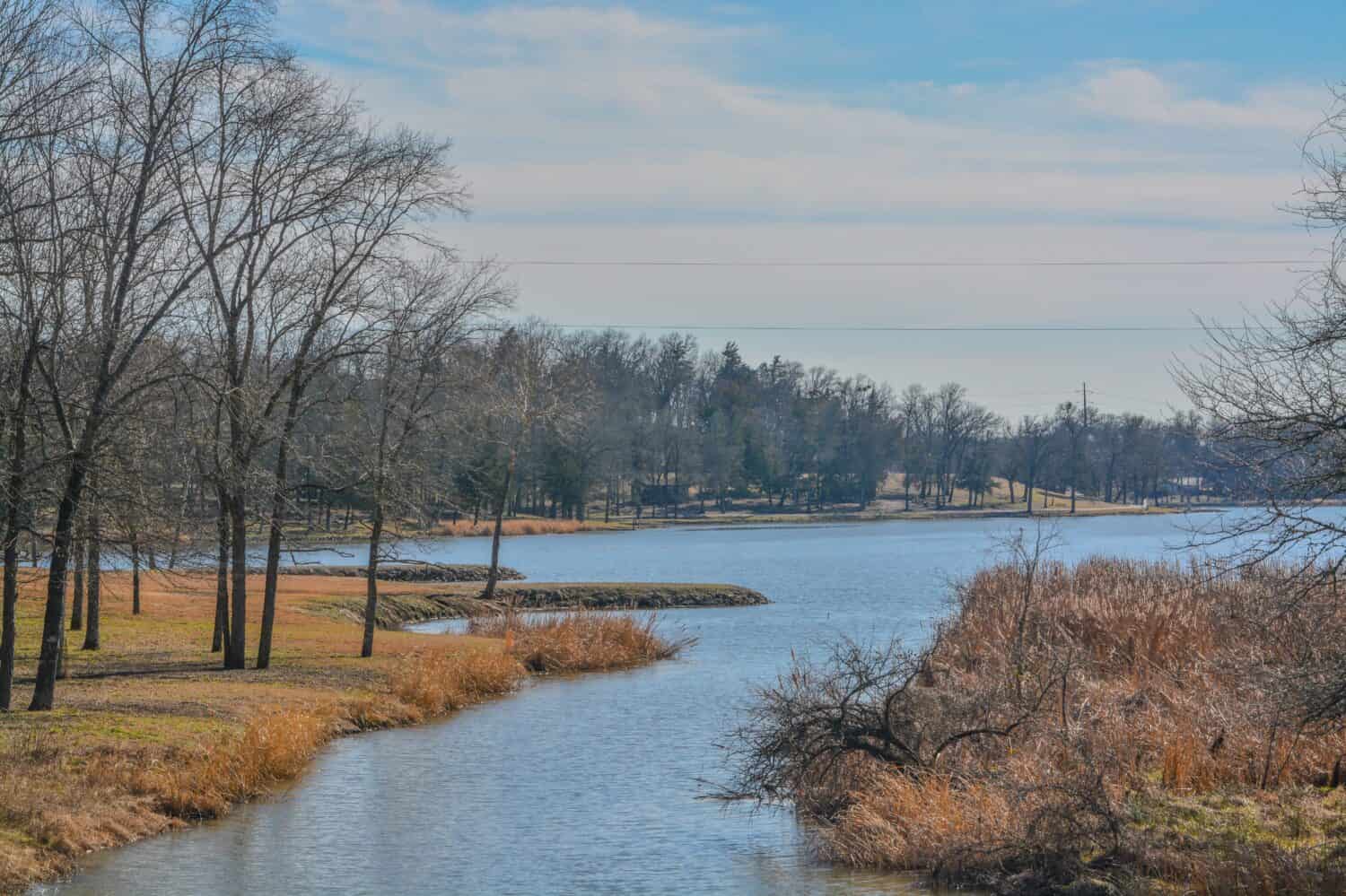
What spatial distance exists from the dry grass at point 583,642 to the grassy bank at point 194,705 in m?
0.05

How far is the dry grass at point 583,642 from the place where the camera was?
116 ft

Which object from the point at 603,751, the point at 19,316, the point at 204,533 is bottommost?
the point at 603,751

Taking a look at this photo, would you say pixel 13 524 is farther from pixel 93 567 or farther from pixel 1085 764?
pixel 1085 764

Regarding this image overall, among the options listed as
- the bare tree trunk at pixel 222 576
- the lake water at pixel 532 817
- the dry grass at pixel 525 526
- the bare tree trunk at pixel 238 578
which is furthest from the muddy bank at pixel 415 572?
the bare tree trunk at pixel 238 578

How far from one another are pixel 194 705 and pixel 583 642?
1441 cm

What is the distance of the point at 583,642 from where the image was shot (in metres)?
36.1

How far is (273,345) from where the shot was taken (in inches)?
1128

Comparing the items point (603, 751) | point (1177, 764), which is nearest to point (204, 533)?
point (603, 751)

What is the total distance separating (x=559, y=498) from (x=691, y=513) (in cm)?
1842

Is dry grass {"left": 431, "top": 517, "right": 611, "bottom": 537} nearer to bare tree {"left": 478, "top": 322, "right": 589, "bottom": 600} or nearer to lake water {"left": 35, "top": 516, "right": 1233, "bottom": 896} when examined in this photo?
bare tree {"left": 478, "top": 322, "right": 589, "bottom": 600}

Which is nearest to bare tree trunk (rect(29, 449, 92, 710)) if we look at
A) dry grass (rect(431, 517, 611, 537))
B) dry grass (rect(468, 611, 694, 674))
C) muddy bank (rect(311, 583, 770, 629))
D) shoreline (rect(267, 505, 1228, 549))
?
dry grass (rect(468, 611, 694, 674))

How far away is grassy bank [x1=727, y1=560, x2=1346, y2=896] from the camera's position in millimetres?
13930

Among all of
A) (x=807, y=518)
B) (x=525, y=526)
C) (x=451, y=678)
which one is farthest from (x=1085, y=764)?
(x=807, y=518)

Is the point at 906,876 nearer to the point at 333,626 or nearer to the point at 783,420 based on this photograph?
the point at 333,626
